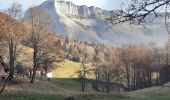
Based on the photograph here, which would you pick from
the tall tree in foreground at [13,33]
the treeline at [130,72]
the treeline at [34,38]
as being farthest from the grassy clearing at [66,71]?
the tall tree in foreground at [13,33]

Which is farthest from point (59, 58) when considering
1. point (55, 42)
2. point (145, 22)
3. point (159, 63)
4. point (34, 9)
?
point (159, 63)

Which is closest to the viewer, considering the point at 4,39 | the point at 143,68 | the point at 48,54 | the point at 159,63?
the point at 4,39

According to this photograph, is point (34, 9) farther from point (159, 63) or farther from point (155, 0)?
point (159, 63)

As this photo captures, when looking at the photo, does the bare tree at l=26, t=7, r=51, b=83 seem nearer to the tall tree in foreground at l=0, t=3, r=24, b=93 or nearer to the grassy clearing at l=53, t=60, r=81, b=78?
the tall tree in foreground at l=0, t=3, r=24, b=93

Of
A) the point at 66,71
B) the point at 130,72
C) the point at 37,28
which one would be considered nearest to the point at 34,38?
the point at 37,28

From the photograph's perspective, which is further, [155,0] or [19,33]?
[19,33]

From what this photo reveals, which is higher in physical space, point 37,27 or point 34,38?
point 37,27

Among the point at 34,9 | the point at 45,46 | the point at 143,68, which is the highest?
the point at 34,9

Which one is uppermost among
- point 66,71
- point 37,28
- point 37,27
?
point 37,27

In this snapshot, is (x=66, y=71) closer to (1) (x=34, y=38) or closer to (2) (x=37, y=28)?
(1) (x=34, y=38)

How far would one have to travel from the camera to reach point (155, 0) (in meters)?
9.39

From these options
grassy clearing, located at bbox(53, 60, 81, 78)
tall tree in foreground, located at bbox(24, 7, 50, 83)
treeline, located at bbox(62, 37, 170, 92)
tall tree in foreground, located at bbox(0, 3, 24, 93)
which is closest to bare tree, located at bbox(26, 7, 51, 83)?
tall tree in foreground, located at bbox(24, 7, 50, 83)

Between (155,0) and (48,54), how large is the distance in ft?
209

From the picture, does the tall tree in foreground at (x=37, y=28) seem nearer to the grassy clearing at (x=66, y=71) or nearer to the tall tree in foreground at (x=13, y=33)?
the tall tree in foreground at (x=13, y=33)
